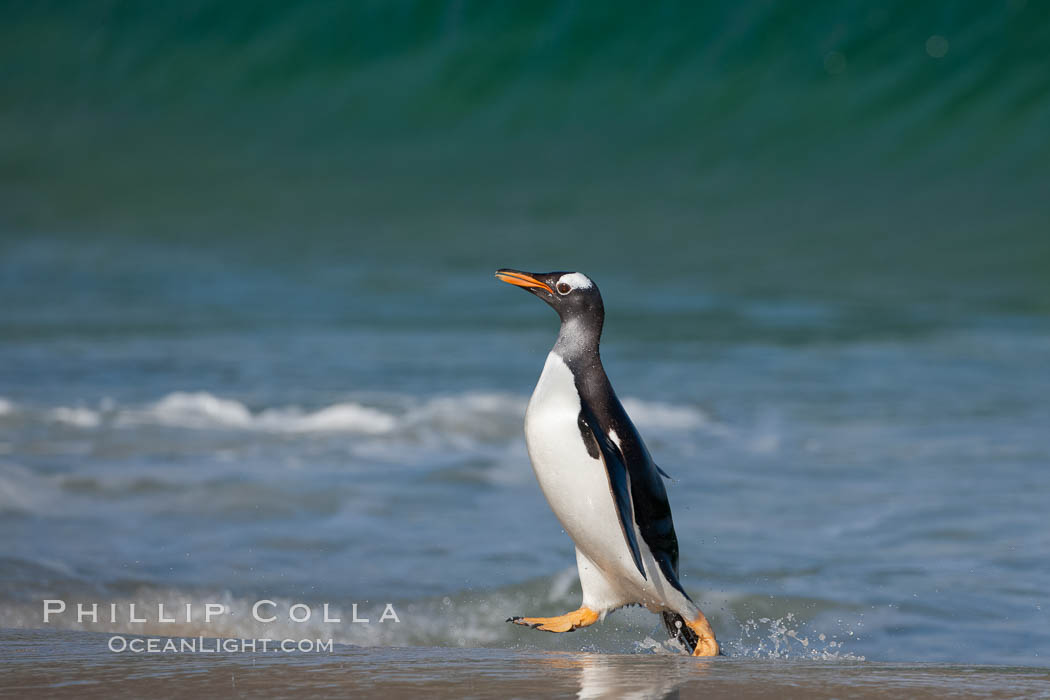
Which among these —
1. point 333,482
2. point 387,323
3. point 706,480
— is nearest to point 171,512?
point 333,482

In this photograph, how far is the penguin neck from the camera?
384 centimetres

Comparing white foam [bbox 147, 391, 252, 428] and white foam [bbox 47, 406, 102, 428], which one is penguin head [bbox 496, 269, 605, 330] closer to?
white foam [bbox 147, 391, 252, 428]

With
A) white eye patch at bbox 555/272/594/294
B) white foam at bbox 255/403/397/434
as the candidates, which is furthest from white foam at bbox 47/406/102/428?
white eye patch at bbox 555/272/594/294

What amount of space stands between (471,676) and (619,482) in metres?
0.81

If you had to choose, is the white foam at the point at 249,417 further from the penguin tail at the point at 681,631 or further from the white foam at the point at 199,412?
the penguin tail at the point at 681,631

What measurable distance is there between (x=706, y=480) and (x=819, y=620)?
264cm

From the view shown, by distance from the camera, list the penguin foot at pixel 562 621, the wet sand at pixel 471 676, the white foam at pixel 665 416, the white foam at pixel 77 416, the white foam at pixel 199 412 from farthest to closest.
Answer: the white foam at pixel 665 416 → the white foam at pixel 199 412 → the white foam at pixel 77 416 → the penguin foot at pixel 562 621 → the wet sand at pixel 471 676

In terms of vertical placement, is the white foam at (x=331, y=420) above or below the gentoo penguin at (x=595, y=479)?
above

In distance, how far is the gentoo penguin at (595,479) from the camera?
12.2ft

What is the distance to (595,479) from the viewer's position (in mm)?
3729

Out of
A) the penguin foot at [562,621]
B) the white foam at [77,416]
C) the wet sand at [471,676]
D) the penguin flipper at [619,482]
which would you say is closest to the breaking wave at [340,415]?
the white foam at [77,416]

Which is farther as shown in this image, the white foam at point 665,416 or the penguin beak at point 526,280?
the white foam at point 665,416

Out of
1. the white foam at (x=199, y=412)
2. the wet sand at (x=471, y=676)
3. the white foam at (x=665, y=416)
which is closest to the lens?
the wet sand at (x=471, y=676)

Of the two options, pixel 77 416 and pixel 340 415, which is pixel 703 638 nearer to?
pixel 340 415
